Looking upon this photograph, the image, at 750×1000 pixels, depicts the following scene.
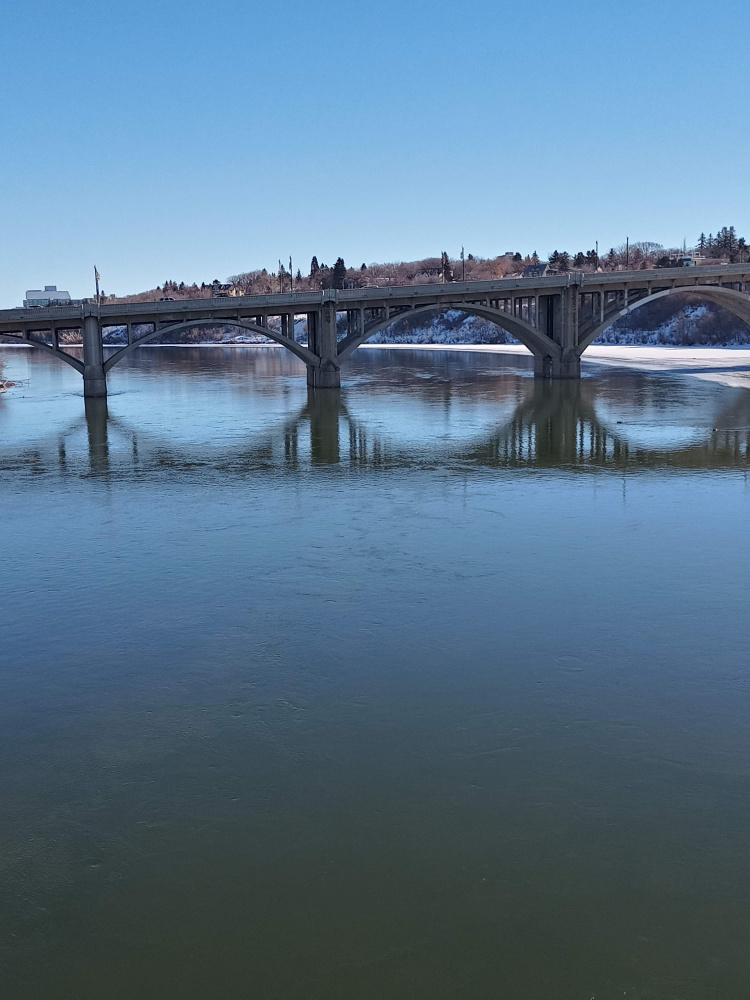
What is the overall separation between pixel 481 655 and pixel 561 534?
7612 millimetres

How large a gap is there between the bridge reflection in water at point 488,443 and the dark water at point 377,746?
19.4 feet

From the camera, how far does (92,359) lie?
175ft

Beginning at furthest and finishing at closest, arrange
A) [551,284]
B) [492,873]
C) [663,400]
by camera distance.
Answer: [551,284] < [663,400] < [492,873]

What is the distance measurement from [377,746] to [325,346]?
153 feet

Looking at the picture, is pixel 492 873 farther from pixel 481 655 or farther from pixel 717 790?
pixel 481 655

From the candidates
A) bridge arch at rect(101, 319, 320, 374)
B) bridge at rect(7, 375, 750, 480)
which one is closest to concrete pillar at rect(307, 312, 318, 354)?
bridge arch at rect(101, 319, 320, 374)

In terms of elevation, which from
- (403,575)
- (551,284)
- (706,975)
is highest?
(551,284)

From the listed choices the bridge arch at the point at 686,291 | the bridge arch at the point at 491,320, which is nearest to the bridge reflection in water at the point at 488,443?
the bridge arch at the point at 491,320

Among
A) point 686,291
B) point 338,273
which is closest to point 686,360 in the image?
point 686,291

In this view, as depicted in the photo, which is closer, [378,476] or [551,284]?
[378,476]

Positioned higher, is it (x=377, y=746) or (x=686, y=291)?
(x=686, y=291)

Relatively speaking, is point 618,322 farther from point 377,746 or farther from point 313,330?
point 377,746

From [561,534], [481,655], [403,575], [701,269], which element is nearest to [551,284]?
[701,269]

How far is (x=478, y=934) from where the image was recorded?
8195mm
